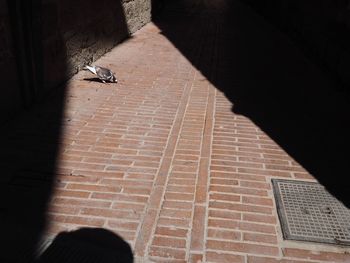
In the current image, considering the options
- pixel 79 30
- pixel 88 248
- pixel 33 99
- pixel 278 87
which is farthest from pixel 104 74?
pixel 88 248

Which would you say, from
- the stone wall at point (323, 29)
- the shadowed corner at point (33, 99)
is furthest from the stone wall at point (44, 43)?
the stone wall at point (323, 29)

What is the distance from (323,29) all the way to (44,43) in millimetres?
5425

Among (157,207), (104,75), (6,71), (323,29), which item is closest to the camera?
(157,207)

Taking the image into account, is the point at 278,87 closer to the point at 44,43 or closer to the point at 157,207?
the point at 44,43

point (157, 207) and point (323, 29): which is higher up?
point (323, 29)

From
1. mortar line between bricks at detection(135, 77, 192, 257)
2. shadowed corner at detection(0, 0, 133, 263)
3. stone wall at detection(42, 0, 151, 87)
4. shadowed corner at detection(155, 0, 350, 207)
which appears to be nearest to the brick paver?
mortar line between bricks at detection(135, 77, 192, 257)

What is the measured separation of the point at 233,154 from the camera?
4.55m

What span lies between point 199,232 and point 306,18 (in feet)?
26.1

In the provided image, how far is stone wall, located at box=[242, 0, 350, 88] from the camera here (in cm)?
718

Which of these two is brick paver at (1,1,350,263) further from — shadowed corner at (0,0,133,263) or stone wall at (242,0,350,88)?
stone wall at (242,0,350,88)

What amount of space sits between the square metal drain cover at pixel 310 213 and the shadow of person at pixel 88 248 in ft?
4.00

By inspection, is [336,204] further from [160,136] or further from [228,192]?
[160,136]

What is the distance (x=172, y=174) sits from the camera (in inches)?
160

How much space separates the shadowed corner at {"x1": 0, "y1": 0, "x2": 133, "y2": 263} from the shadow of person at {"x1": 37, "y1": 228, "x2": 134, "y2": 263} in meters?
0.14
